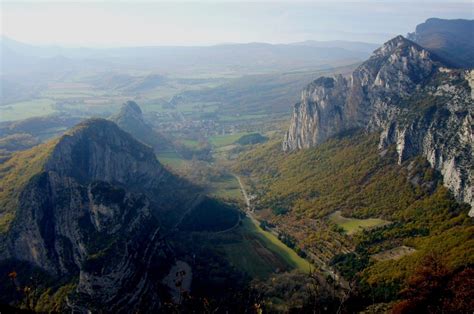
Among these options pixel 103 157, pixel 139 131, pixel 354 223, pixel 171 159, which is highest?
pixel 103 157

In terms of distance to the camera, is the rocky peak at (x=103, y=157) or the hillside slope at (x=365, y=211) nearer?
the hillside slope at (x=365, y=211)

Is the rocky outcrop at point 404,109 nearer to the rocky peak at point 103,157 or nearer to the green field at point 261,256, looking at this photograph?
the green field at point 261,256

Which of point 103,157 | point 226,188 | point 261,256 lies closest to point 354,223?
point 261,256

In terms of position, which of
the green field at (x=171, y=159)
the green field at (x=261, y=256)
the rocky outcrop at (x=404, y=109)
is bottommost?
the green field at (x=261, y=256)

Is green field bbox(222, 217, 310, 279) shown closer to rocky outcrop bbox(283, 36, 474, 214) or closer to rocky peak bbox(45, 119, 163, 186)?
rocky outcrop bbox(283, 36, 474, 214)

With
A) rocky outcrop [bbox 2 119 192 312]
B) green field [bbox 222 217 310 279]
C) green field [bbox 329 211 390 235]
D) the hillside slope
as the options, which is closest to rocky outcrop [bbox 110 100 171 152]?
the hillside slope

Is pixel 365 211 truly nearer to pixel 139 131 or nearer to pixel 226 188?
pixel 226 188

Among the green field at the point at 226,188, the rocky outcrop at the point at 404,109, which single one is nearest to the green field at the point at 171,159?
the green field at the point at 226,188
